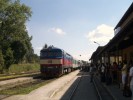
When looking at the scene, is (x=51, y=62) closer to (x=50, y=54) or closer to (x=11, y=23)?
(x=50, y=54)

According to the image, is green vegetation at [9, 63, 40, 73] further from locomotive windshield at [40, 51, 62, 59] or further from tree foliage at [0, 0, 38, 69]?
locomotive windshield at [40, 51, 62, 59]

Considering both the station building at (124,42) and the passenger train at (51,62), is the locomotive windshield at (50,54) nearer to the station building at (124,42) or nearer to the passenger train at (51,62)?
the passenger train at (51,62)

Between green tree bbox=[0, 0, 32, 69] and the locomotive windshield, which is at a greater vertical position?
green tree bbox=[0, 0, 32, 69]

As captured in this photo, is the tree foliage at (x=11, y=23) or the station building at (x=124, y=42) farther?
the tree foliage at (x=11, y=23)

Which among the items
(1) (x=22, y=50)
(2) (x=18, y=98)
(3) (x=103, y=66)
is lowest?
(2) (x=18, y=98)

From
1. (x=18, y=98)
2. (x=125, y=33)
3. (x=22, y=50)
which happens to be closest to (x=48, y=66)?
(x=18, y=98)

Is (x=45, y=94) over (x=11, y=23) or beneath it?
beneath

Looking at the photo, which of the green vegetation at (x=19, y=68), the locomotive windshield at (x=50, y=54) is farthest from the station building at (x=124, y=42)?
the green vegetation at (x=19, y=68)

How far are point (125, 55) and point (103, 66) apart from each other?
2.93m

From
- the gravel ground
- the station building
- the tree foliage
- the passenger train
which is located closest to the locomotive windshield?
the passenger train

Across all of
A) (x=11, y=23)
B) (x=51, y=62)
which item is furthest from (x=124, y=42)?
(x=11, y=23)

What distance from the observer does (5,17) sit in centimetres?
7631

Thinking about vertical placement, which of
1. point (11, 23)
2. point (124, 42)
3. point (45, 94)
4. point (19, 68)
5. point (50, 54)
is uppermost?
point (11, 23)

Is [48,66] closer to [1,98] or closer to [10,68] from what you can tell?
[1,98]
